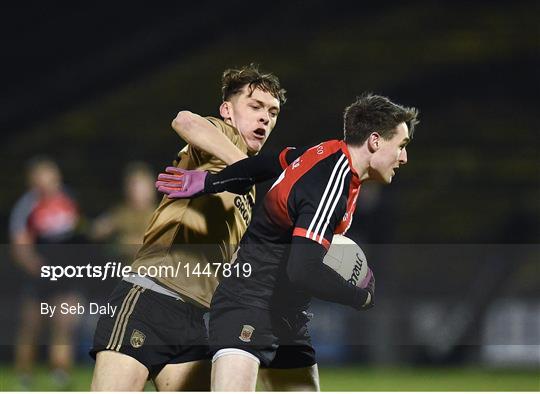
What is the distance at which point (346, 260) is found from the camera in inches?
162

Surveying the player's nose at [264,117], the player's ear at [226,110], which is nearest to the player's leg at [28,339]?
the player's ear at [226,110]

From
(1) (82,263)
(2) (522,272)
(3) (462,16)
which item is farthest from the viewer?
(3) (462,16)

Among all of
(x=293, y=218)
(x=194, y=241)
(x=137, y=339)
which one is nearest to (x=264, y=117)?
(x=194, y=241)

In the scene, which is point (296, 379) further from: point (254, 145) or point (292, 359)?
A: point (254, 145)

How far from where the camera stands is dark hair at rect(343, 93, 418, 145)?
3.91 m

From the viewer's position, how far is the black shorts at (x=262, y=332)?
386cm

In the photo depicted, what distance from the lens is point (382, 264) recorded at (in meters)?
10.9

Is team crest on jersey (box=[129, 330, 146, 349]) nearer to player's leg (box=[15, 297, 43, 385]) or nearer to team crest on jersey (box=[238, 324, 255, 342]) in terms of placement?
team crest on jersey (box=[238, 324, 255, 342])

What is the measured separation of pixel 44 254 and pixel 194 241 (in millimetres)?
5121

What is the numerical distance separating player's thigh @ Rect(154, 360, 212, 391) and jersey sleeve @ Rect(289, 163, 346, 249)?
2.59 ft

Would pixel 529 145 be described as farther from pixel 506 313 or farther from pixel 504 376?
pixel 504 376

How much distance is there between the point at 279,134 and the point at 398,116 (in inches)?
368

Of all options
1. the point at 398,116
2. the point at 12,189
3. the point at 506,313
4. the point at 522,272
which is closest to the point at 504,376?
the point at 506,313

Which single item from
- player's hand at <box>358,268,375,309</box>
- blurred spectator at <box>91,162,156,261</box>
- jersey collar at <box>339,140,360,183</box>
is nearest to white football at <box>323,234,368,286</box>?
player's hand at <box>358,268,375,309</box>
